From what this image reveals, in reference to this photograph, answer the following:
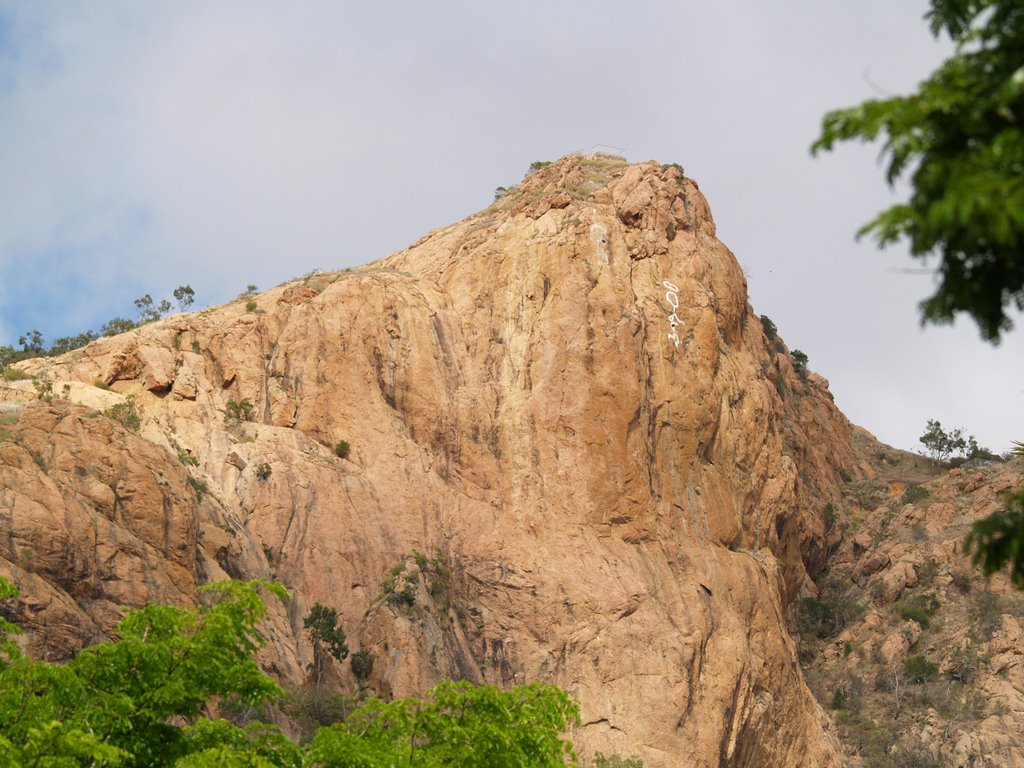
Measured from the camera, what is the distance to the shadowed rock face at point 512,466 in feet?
136

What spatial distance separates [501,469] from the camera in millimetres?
48969

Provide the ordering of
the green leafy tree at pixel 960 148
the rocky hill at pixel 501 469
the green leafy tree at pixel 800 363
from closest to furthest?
the green leafy tree at pixel 960 148 < the rocky hill at pixel 501 469 < the green leafy tree at pixel 800 363

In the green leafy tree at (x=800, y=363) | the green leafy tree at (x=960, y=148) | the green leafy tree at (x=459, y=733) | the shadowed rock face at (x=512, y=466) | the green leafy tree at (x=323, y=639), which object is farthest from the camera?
the green leafy tree at (x=800, y=363)

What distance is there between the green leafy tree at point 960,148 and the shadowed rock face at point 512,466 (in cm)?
2914

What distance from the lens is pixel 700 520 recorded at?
163 feet

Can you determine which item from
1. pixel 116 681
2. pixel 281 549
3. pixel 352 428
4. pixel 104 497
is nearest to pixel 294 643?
pixel 281 549

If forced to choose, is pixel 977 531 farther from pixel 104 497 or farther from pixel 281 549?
pixel 281 549

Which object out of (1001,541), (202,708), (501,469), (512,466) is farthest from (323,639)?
(1001,541)

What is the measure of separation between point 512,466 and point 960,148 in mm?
40576

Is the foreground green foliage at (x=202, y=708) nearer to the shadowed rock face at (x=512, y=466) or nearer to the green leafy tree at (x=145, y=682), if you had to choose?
the green leafy tree at (x=145, y=682)

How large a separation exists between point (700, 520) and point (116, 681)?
3541 cm

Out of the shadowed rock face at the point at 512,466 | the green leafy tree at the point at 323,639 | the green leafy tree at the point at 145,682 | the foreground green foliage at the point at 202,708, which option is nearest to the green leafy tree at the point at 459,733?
the foreground green foliage at the point at 202,708

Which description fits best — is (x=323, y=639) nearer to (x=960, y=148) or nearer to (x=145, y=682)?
(x=145, y=682)

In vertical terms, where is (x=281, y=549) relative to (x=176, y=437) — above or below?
below
